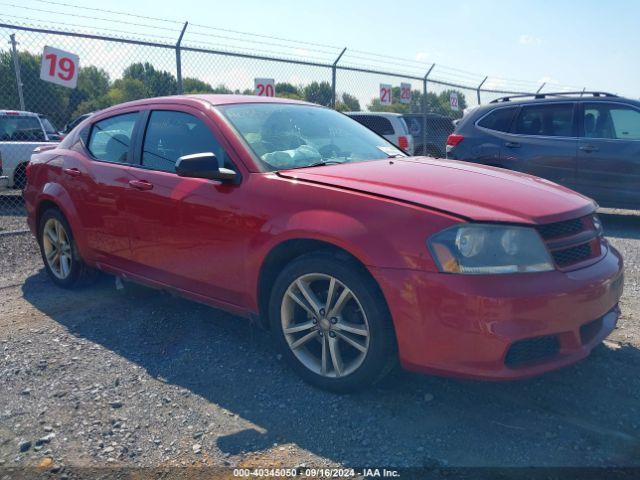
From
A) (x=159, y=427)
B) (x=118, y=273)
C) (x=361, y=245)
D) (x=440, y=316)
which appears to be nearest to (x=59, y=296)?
(x=118, y=273)

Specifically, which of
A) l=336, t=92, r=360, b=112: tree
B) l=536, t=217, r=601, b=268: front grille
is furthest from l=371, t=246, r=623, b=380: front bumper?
l=336, t=92, r=360, b=112: tree

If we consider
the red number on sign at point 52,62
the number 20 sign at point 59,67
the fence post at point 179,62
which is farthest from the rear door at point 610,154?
the red number on sign at point 52,62

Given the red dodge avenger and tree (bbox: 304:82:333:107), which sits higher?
tree (bbox: 304:82:333:107)

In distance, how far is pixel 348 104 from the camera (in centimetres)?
1327

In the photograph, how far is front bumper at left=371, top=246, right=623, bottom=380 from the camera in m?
2.69

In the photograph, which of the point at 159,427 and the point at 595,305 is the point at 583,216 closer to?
the point at 595,305

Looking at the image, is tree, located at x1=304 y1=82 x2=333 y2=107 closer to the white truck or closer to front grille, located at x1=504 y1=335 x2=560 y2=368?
the white truck

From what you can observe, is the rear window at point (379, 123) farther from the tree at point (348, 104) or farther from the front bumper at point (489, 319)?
the front bumper at point (489, 319)

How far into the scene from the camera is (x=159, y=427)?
9.77ft

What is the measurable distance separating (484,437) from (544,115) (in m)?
6.39

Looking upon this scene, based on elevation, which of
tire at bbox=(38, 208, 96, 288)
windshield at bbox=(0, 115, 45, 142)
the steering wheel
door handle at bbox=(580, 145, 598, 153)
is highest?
windshield at bbox=(0, 115, 45, 142)

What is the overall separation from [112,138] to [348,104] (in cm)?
918

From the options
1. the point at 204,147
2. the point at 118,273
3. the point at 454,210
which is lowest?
the point at 118,273

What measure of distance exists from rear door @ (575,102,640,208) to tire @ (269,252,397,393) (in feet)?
18.9
